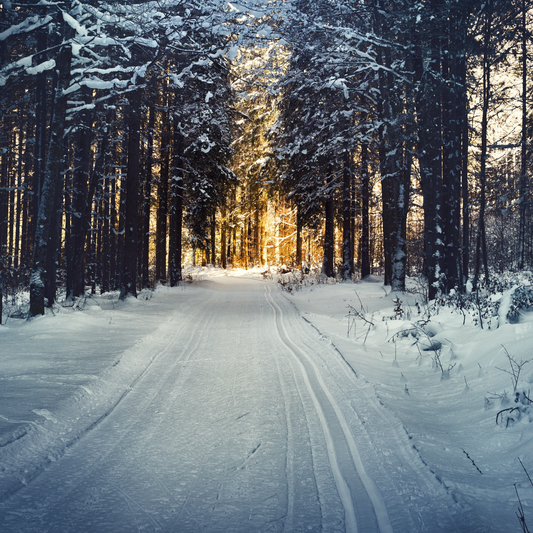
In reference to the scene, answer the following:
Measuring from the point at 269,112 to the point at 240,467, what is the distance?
2463 centimetres

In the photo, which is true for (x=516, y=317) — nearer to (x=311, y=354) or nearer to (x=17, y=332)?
(x=311, y=354)

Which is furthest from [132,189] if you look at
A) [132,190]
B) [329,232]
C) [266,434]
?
[266,434]

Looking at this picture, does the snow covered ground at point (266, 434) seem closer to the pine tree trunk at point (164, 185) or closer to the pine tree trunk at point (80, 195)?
the pine tree trunk at point (80, 195)

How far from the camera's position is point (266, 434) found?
3.54 metres

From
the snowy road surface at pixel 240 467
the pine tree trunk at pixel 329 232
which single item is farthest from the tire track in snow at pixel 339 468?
the pine tree trunk at pixel 329 232

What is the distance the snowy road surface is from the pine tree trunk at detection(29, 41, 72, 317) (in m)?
5.44

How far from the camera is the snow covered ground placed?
8.03ft

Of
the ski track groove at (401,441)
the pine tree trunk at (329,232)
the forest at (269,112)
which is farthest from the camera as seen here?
the pine tree trunk at (329,232)

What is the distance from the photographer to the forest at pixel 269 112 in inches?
371

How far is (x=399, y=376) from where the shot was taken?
5.67 metres

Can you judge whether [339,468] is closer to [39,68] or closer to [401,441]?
[401,441]

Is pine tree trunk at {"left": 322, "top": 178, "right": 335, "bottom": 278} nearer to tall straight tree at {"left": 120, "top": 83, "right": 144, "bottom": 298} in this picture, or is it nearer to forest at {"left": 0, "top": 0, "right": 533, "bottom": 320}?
forest at {"left": 0, "top": 0, "right": 533, "bottom": 320}

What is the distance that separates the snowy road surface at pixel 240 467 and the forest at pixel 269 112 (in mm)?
6760

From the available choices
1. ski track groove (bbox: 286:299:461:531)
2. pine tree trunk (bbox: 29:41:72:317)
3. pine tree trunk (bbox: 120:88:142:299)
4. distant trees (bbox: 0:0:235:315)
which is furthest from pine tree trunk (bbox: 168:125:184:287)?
ski track groove (bbox: 286:299:461:531)
